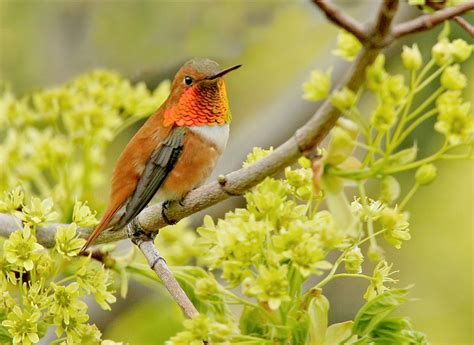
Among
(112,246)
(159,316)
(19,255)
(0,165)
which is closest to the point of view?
(19,255)

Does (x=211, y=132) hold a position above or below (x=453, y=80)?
below

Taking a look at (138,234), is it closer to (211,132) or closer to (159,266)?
(159,266)

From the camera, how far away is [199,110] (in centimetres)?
275

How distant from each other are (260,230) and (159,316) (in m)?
2.43

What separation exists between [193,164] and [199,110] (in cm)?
17

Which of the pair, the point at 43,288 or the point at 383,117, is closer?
the point at 383,117

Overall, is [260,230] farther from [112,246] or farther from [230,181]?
[112,246]

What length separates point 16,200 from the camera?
7.14ft

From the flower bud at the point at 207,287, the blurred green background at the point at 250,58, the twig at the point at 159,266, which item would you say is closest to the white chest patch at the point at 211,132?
the twig at the point at 159,266

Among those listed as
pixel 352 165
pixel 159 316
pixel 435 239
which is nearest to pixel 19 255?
pixel 352 165

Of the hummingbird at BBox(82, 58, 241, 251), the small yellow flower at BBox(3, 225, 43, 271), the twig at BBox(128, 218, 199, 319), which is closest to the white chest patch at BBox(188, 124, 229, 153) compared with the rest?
the hummingbird at BBox(82, 58, 241, 251)

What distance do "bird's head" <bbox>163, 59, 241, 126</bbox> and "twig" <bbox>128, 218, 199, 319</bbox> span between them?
0.54 metres

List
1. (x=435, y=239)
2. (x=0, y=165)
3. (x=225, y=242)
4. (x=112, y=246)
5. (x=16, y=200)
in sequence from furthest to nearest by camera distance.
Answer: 1. (x=435, y=239)
2. (x=0, y=165)
3. (x=112, y=246)
4. (x=16, y=200)
5. (x=225, y=242)

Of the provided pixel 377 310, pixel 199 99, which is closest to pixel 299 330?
pixel 377 310
